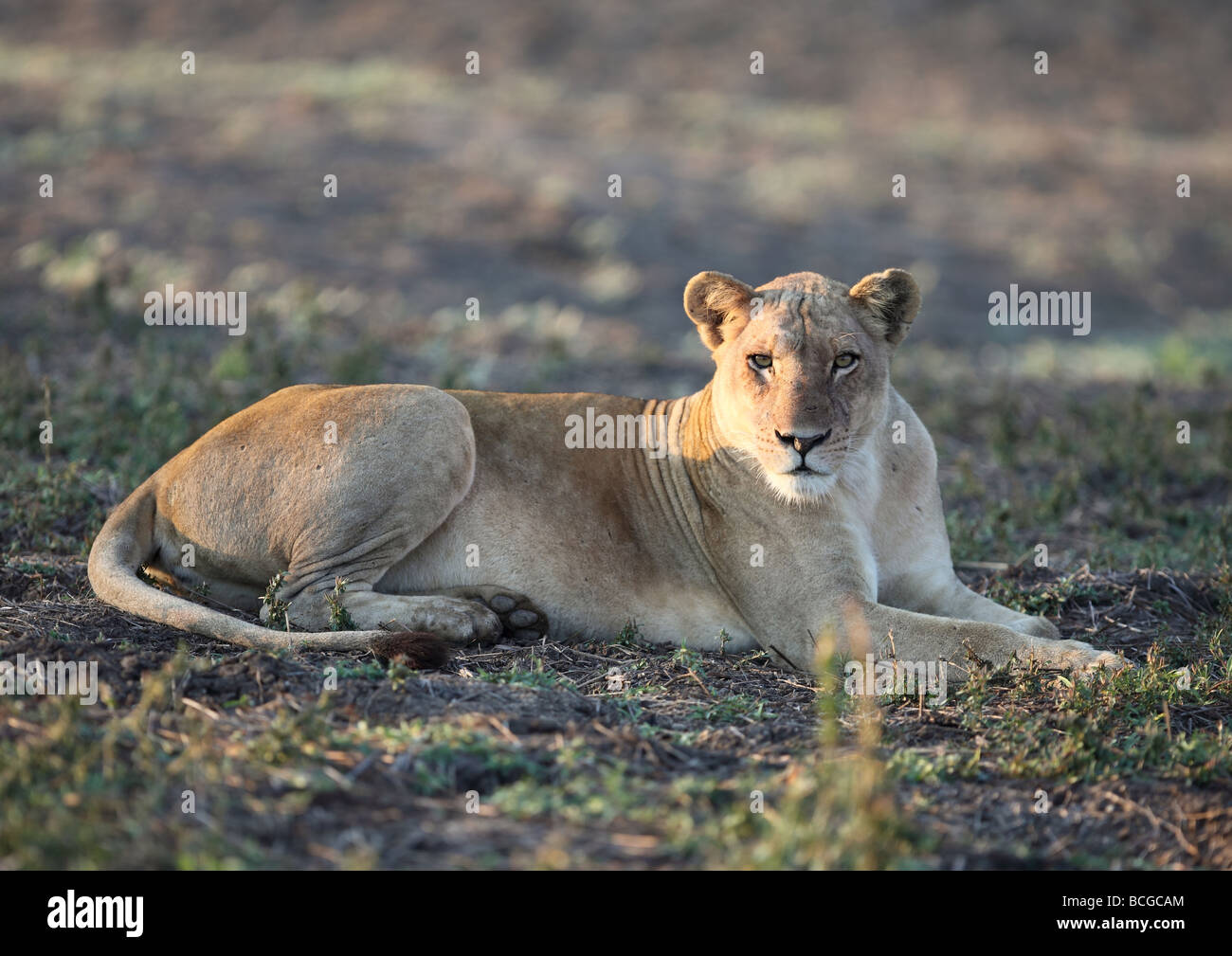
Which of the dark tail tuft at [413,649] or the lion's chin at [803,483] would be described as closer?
the dark tail tuft at [413,649]

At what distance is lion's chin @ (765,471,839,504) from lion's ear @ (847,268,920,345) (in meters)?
0.68

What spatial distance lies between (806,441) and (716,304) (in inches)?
34.3

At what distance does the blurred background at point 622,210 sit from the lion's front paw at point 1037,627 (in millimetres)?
1480

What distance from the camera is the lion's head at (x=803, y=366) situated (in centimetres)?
504

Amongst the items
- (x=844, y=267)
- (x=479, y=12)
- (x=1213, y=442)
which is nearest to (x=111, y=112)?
(x=844, y=267)

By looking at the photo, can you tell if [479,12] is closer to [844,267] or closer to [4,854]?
[844,267]

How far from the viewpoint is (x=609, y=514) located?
5.73m
